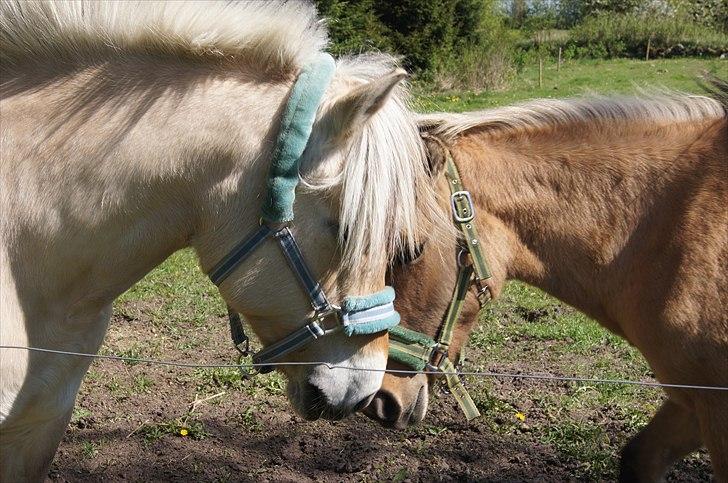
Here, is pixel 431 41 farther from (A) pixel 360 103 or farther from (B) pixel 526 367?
(A) pixel 360 103

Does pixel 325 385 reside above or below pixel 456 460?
above

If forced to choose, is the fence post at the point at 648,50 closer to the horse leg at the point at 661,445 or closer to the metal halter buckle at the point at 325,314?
the horse leg at the point at 661,445

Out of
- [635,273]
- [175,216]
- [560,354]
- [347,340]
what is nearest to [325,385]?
[347,340]

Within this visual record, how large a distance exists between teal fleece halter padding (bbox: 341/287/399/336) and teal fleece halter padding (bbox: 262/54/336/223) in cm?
31

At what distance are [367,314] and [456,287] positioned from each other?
725 mm

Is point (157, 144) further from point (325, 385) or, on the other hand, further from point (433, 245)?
point (433, 245)

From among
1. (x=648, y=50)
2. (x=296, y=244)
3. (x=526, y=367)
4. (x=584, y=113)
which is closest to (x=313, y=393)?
(x=296, y=244)

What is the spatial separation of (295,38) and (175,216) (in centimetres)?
57

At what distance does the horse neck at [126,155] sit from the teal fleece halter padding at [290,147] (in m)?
0.06

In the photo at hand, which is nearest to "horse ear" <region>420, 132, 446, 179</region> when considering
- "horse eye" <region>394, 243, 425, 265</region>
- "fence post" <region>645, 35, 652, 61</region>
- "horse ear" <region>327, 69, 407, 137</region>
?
"horse eye" <region>394, 243, 425, 265</region>

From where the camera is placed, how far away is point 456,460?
3.66 metres

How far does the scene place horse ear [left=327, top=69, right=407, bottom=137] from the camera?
6.24 feet

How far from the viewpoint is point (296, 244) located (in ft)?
6.68

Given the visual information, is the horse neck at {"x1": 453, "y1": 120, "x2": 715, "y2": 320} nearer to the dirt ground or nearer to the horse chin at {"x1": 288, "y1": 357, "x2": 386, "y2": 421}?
the horse chin at {"x1": 288, "y1": 357, "x2": 386, "y2": 421}
